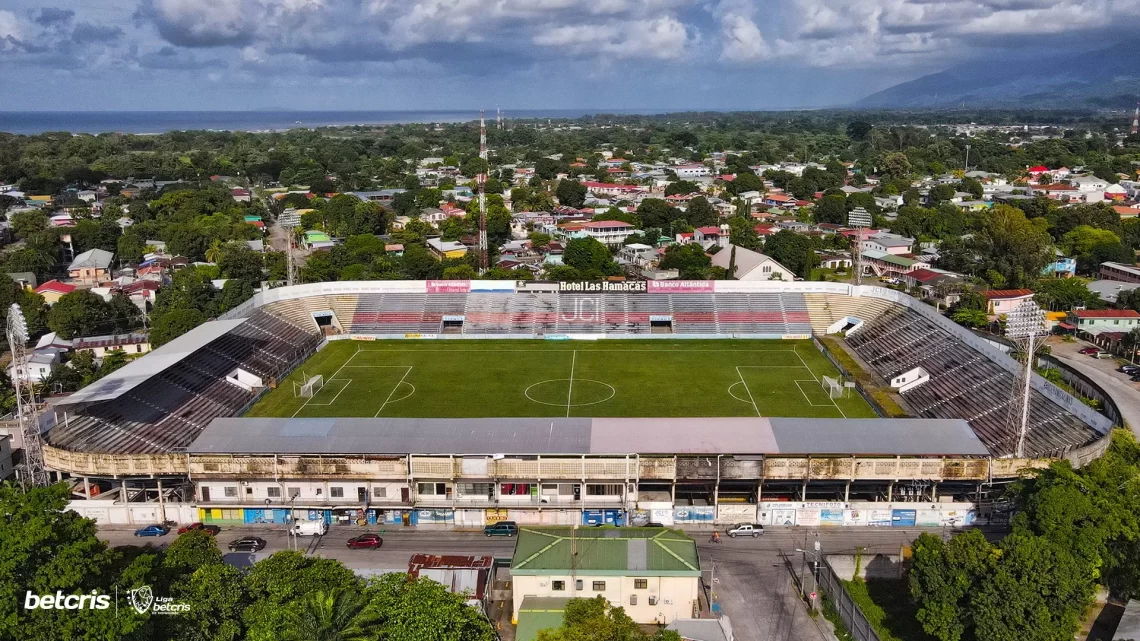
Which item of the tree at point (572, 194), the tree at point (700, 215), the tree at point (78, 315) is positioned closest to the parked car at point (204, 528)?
the tree at point (78, 315)

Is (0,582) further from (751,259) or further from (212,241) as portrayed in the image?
(212,241)

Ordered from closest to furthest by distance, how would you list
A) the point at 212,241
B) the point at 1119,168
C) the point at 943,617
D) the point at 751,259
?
the point at 943,617 < the point at 751,259 < the point at 212,241 < the point at 1119,168

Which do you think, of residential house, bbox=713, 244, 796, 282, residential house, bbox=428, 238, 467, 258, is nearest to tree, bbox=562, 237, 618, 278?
residential house, bbox=713, 244, 796, 282

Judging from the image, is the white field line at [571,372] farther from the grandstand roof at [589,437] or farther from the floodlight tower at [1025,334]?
the floodlight tower at [1025,334]

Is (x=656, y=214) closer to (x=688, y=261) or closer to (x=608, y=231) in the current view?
(x=608, y=231)

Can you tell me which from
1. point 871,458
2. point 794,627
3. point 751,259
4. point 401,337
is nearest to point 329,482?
point 794,627
